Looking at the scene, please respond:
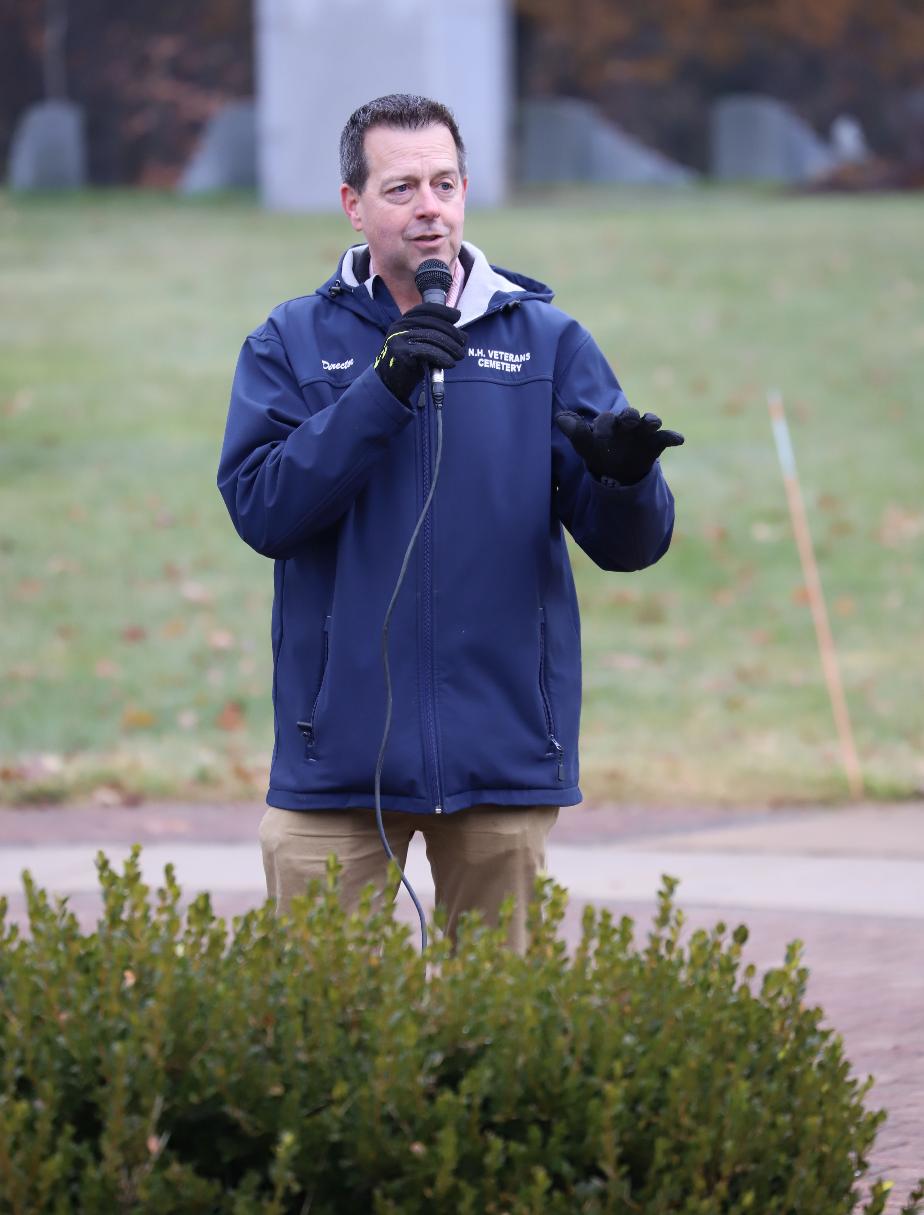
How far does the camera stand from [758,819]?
9.55m

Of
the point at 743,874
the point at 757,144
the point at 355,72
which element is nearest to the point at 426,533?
the point at 743,874

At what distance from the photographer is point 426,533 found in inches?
151

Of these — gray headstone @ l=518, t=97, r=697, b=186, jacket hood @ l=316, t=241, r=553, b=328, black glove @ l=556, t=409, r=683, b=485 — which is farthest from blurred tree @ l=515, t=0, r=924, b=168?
black glove @ l=556, t=409, r=683, b=485

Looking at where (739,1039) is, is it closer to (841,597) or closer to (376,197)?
(376,197)

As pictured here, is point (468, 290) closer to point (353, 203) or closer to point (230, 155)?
point (353, 203)

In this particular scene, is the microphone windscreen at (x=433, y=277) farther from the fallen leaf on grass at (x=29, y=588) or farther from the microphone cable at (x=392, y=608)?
the fallen leaf on grass at (x=29, y=588)

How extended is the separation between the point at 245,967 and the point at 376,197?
1.51 metres

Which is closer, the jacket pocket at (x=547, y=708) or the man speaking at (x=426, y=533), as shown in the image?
the man speaking at (x=426, y=533)

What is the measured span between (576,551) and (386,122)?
1079 cm

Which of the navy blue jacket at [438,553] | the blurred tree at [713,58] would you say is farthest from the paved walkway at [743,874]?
the blurred tree at [713,58]

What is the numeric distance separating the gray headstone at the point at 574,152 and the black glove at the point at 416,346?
1253 inches

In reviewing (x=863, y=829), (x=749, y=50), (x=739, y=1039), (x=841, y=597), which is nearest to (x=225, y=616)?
(x=841, y=597)

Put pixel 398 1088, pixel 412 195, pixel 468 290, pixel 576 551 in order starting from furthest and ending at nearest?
pixel 576 551 < pixel 468 290 < pixel 412 195 < pixel 398 1088

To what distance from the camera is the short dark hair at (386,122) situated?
12.8 feet
